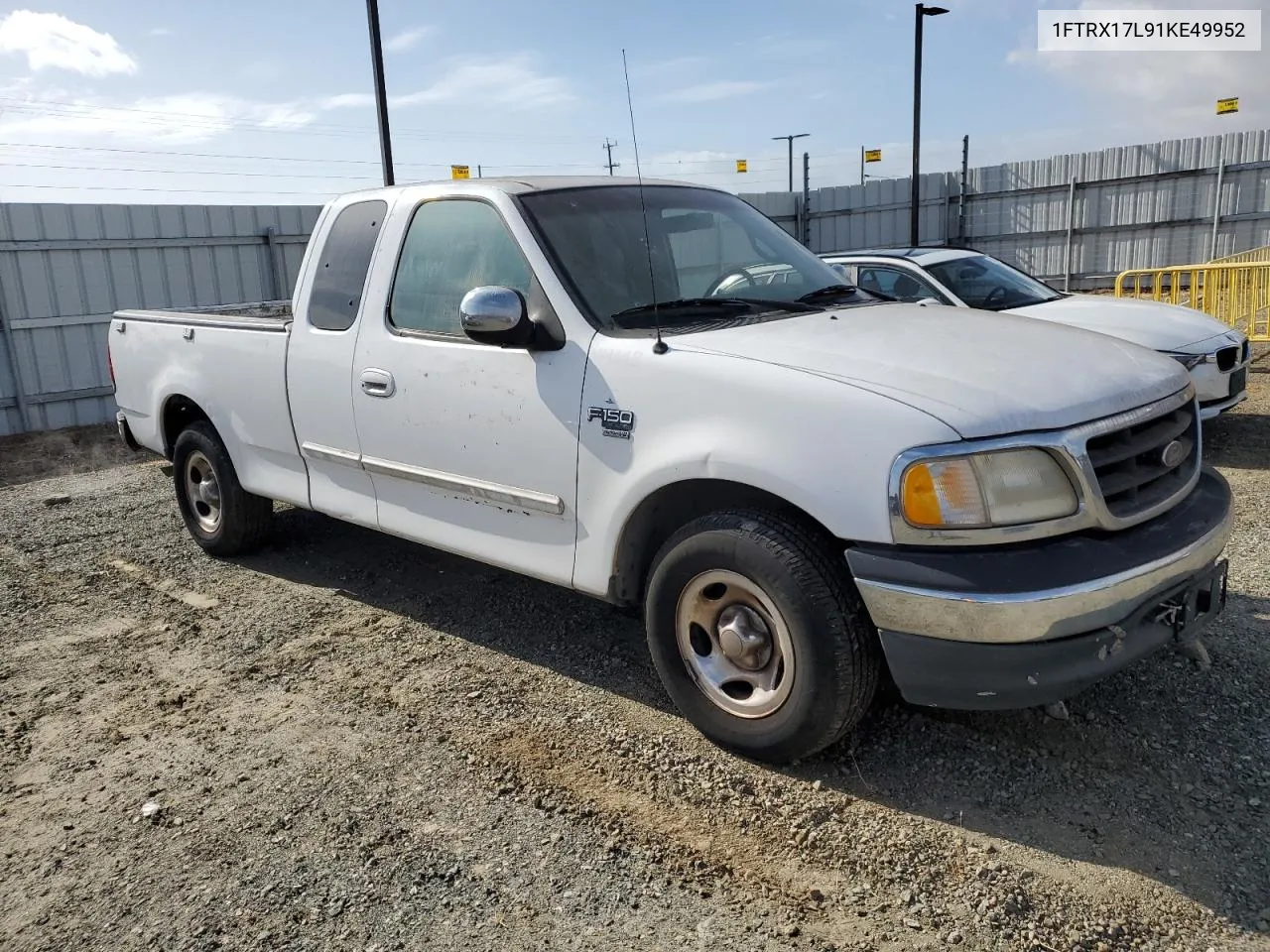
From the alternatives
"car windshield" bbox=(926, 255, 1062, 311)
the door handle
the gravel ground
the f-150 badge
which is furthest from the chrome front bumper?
"car windshield" bbox=(926, 255, 1062, 311)

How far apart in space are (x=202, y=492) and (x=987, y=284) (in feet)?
20.7

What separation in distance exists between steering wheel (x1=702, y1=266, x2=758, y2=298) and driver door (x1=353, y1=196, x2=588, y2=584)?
2.21 ft

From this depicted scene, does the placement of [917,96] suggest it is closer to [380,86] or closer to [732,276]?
[380,86]

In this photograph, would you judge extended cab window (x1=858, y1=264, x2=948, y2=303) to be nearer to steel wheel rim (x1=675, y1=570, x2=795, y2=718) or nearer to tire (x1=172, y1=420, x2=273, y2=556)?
tire (x1=172, y1=420, x2=273, y2=556)

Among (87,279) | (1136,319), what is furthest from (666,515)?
(87,279)

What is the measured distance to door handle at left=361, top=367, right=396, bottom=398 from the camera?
14.1ft

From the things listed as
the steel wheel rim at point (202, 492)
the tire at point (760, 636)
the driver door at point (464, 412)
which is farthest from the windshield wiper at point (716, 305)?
the steel wheel rim at point (202, 492)

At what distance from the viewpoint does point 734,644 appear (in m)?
3.27

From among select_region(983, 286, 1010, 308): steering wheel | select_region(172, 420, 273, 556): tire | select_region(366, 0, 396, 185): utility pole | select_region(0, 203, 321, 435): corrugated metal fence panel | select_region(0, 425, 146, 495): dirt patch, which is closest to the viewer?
select_region(172, 420, 273, 556): tire

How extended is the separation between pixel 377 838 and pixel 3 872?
113 cm

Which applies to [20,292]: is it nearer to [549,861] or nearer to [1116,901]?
[549,861]

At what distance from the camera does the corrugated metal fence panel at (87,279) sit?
1130 centimetres

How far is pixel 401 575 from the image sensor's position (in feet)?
18.2

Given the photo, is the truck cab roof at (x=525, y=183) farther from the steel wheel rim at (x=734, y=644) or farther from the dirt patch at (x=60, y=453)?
the dirt patch at (x=60, y=453)
